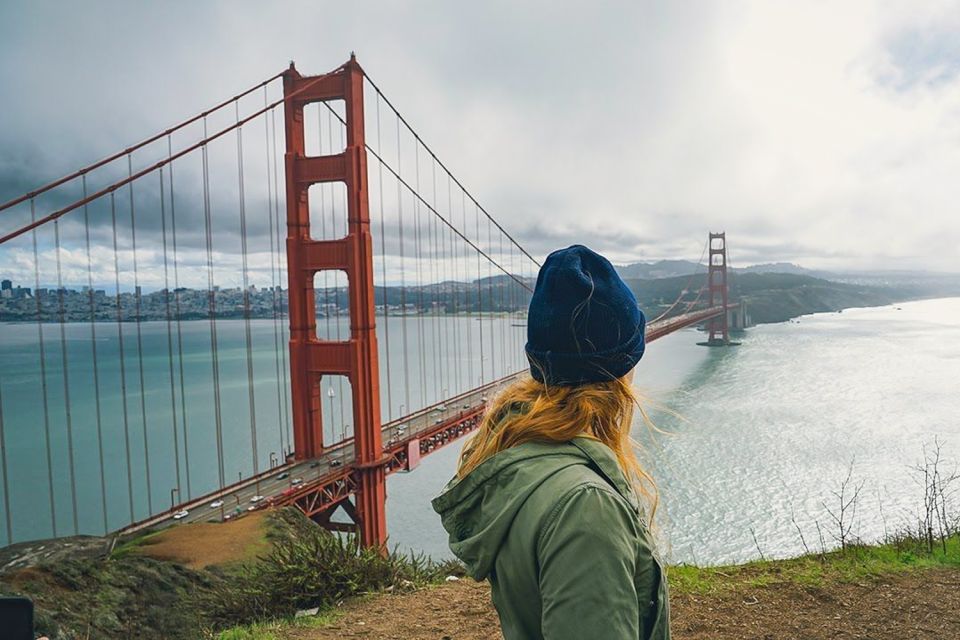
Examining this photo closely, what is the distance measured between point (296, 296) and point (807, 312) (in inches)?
2156

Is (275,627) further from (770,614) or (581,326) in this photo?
(581,326)

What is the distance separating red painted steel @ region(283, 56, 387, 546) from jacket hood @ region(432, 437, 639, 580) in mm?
9026

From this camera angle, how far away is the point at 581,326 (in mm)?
867

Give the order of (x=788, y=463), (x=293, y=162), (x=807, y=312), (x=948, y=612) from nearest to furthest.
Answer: (x=948, y=612) < (x=293, y=162) < (x=788, y=463) < (x=807, y=312)

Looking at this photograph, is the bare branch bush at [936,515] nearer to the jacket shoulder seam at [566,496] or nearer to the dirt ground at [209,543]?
the jacket shoulder seam at [566,496]

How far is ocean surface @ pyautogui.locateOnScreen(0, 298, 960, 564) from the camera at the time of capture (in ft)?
35.7

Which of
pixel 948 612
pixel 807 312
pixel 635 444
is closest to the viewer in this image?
pixel 635 444

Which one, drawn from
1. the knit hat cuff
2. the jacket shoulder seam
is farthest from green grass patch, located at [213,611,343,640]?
the jacket shoulder seam

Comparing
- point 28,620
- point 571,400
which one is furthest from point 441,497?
point 28,620

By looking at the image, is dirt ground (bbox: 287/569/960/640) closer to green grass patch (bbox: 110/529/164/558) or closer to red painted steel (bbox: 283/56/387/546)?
green grass patch (bbox: 110/529/164/558)

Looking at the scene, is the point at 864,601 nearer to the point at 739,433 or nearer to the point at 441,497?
the point at 441,497

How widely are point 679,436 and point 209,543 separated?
526 centimetres

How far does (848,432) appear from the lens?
1719 centimetres

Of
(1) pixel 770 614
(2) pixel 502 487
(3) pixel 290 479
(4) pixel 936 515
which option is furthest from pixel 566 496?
(3) pixel 290 479
